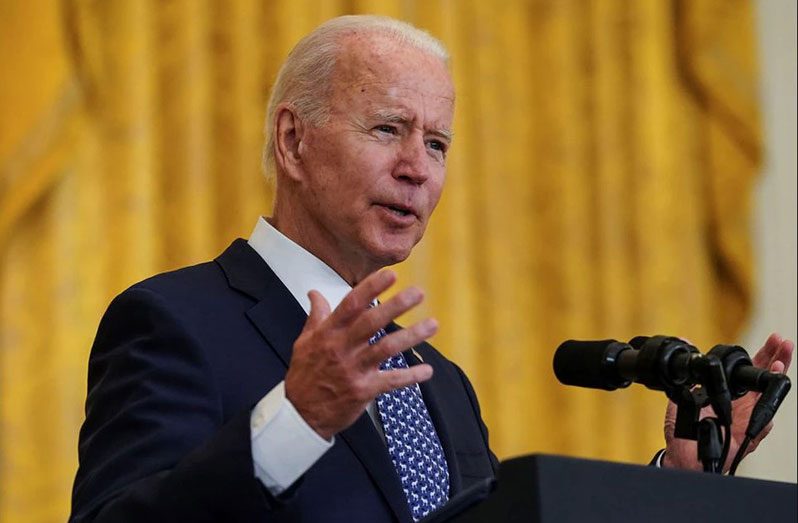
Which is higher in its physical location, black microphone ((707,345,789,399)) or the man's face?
the man's face

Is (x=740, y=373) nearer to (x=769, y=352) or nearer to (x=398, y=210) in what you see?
(x=769, y=352)

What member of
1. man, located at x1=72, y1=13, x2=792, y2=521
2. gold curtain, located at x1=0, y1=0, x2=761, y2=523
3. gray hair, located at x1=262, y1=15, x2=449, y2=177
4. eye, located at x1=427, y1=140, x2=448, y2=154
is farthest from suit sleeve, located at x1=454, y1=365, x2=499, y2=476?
gold curtain, located at x1=0, y1=0, x2=761, y2=523

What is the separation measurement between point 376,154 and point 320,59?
274 mm

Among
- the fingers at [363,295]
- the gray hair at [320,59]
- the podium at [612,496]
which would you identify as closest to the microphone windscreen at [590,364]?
the podium at [612,496]

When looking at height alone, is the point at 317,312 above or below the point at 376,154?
below

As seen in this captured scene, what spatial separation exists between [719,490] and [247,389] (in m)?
0.86

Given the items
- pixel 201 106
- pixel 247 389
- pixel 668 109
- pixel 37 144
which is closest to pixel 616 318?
pixel 668 109

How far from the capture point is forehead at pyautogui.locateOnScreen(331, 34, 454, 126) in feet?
9.14

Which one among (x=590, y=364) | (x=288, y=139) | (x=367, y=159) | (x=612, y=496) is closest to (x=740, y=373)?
(x=590, y=364)

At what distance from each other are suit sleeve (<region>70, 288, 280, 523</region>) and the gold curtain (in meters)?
1.57

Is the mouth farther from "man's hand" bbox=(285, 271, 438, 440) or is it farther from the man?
"man's hand" bbox=(285, 271, 438, 440)

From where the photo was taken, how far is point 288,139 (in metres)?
2.90

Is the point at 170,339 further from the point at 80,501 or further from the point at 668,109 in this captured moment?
the point at 668,109

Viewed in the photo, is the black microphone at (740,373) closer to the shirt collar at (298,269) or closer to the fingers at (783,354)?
the fingers at (783,354)
